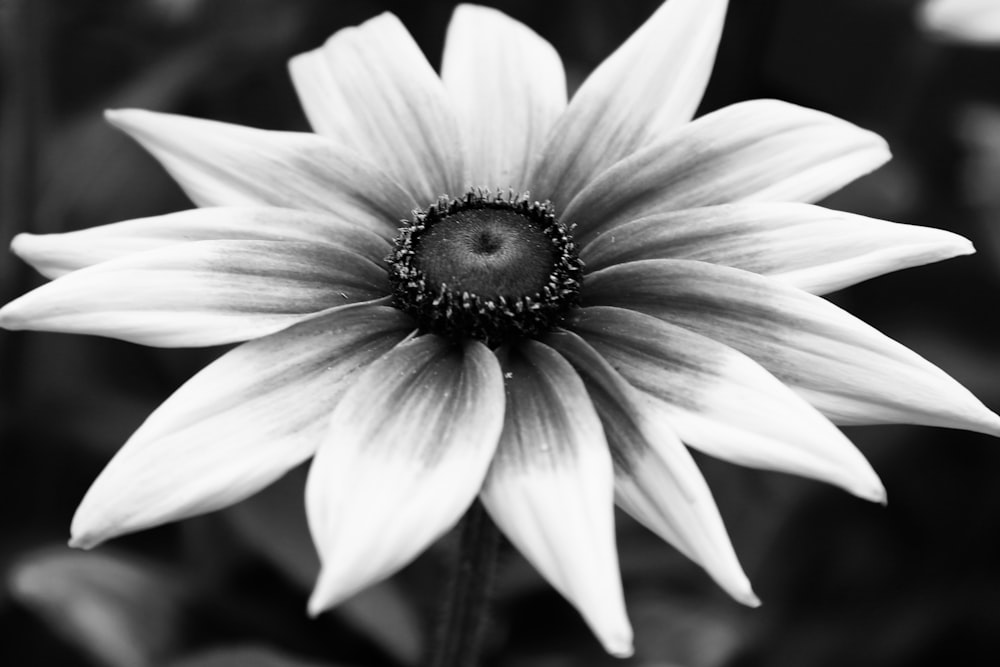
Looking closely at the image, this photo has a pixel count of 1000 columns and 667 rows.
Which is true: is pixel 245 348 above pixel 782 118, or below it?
below

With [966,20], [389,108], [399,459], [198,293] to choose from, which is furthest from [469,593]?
[966,20]

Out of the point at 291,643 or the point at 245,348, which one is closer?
the point at 245,348

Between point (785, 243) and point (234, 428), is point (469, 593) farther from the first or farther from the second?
point (785, 243)

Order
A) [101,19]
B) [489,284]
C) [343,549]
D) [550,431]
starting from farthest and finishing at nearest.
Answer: [101,19] → [489,284] → [550,431] → [343,549]

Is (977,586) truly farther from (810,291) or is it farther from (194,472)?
(194,472)

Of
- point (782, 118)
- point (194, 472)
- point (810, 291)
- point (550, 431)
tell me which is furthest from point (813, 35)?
point (194, 472)

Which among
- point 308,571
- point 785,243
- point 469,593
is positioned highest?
point 785,243

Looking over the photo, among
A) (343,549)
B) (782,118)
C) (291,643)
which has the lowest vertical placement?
(291,643)
